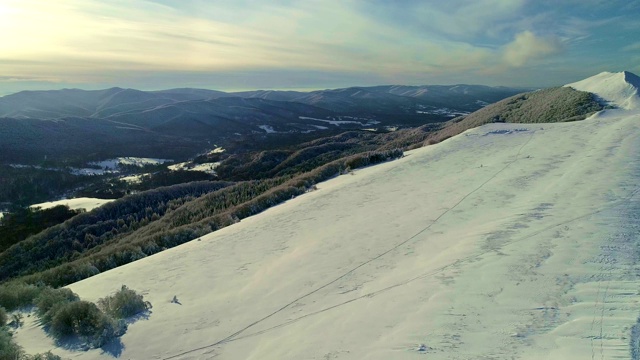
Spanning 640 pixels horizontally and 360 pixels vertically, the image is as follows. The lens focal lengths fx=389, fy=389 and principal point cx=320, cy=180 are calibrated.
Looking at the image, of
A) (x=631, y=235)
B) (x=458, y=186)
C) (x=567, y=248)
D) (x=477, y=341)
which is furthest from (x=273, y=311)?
(x=458, y=186)

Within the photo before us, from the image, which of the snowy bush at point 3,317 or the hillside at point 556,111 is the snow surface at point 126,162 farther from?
the snowy bush at point 3,317

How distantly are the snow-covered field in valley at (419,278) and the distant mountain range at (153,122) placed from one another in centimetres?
5523

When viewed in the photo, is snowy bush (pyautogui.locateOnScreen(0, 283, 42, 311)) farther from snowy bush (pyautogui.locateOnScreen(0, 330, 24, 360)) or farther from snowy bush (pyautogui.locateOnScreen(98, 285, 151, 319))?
snowy bush (pyautogui.locateOnScreen(0, 330, 24, 360))

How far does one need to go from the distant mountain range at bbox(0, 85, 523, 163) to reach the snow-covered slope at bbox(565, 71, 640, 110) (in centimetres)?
5116

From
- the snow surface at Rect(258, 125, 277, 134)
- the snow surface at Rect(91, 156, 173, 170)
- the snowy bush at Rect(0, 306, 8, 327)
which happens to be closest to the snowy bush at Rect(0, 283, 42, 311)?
the snowy bush at Rect(0, 306, 8, 327)

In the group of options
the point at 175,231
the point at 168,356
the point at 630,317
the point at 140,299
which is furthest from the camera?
the point at 175,231

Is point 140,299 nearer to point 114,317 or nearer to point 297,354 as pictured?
point 114,317

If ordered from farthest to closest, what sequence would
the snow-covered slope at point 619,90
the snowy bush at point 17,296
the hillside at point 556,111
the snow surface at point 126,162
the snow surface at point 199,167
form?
1. the snow surface at point 126,162
2. the snow surface at point 199,167
3. the snow-covered slope at point 619,90
4. the hillside at point 556,111
5. the snowy bush at point 17,296

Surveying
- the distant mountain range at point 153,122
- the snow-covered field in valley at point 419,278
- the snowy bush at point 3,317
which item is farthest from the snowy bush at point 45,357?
the distant mountain range at point 153,122

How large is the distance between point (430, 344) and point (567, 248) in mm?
3503

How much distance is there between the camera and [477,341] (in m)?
4.55

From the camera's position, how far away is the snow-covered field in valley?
4746 mm

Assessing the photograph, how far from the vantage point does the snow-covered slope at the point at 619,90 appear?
27656 millimetres

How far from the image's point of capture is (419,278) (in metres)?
6.43
